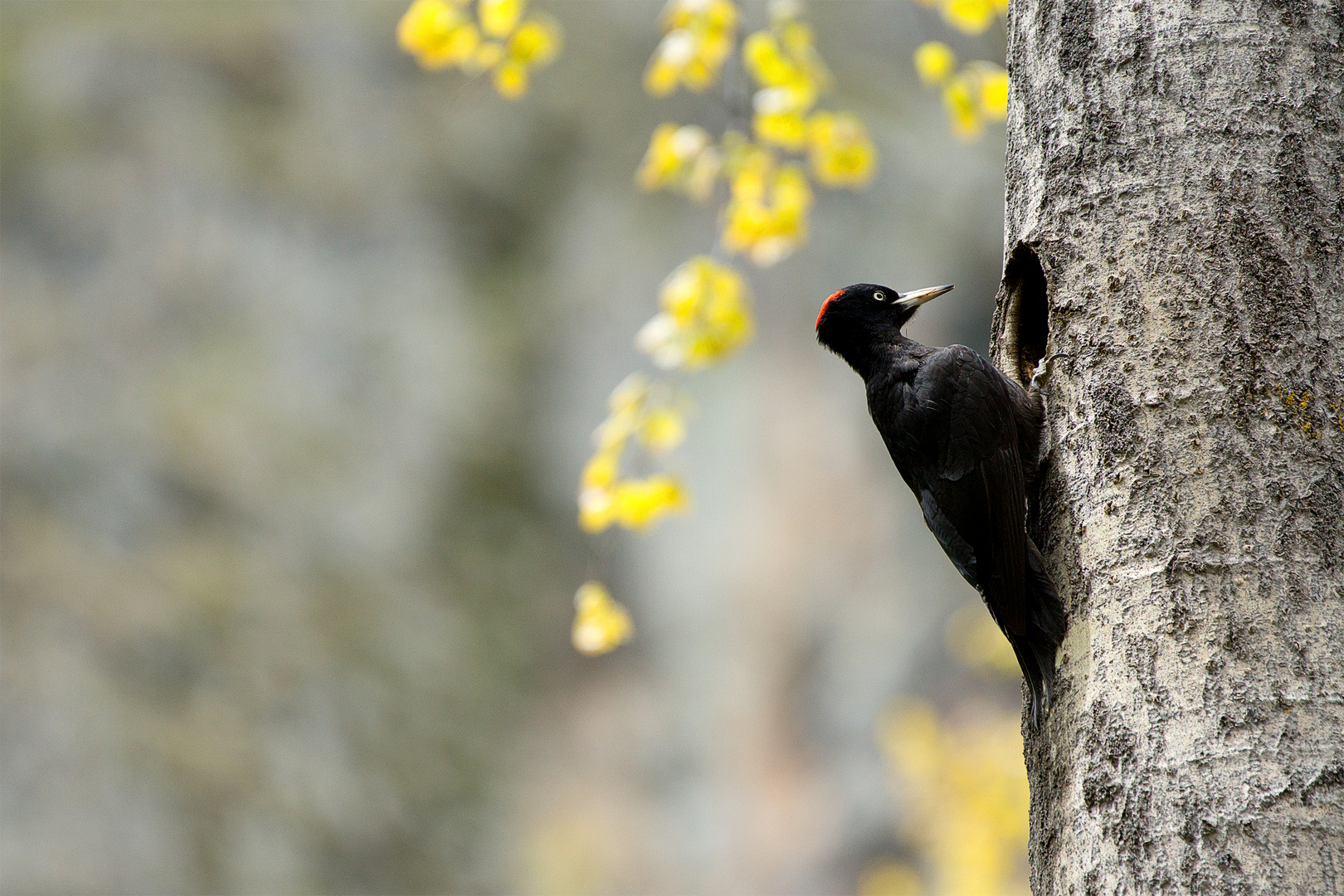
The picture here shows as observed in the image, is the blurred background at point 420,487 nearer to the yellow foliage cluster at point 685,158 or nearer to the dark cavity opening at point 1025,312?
the yellow foliage cluster at point 685,158

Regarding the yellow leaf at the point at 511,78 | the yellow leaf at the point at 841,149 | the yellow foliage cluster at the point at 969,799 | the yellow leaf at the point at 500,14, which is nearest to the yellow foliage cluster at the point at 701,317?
the yellow leaf at the point at 841,149

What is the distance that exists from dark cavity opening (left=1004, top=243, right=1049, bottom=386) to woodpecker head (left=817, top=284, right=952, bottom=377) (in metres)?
0.57

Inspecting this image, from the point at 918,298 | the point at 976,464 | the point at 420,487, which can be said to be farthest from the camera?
the point at 420,487

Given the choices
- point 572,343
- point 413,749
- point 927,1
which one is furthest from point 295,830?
point 927,1

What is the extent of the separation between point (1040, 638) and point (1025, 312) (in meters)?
0.66

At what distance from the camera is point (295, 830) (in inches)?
283

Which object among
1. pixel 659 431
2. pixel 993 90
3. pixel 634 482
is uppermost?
pixel 993 90

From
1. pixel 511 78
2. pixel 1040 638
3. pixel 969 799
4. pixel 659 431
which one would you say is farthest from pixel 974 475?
pixel 969 799

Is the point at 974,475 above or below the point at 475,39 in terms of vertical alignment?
below

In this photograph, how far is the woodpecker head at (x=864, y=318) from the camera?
266 cm

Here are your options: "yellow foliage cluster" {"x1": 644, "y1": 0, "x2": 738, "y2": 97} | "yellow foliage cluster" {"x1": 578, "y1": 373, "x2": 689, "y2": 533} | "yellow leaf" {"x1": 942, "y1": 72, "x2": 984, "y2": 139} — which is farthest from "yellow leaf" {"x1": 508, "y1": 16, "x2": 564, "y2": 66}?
"yellow leaf" {"x1": 942, "y1": 72, "x2": 984, "y2": 139}

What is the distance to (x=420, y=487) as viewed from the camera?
26.9 feet

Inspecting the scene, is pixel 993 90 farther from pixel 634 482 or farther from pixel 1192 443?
pixel 1192 443

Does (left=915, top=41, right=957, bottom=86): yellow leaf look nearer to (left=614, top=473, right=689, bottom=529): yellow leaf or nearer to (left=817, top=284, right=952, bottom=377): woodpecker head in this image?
(left=817, top=284, right=952, bottom=377): woodpecker head
